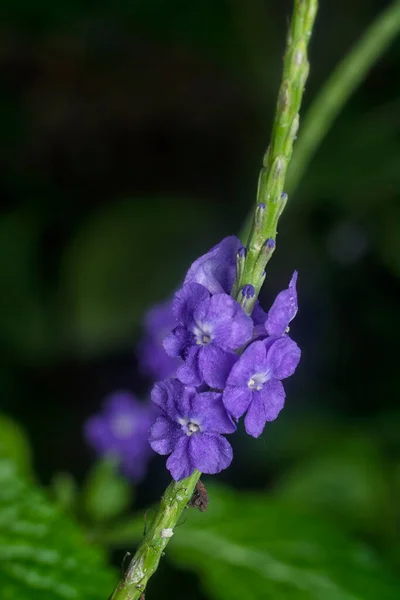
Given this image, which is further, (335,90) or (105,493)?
(105,493)

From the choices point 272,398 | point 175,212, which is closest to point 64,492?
point 272,398

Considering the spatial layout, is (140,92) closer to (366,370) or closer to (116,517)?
(366,370)

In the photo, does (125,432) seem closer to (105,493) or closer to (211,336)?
(105,493)

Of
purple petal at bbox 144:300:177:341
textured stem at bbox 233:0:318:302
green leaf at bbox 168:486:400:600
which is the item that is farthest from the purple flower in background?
textured stem at bbox 233:0:318:302

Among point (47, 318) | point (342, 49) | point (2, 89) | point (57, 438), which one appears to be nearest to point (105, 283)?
point (47, 318)

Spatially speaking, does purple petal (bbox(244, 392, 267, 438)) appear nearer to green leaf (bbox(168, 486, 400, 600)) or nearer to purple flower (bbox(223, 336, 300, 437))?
purple flower (bbox(223, 336, 300, 437))

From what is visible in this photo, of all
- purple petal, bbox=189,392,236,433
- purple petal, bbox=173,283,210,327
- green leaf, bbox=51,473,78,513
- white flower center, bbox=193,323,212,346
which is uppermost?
green leaf, bbox=51,473,78,513
